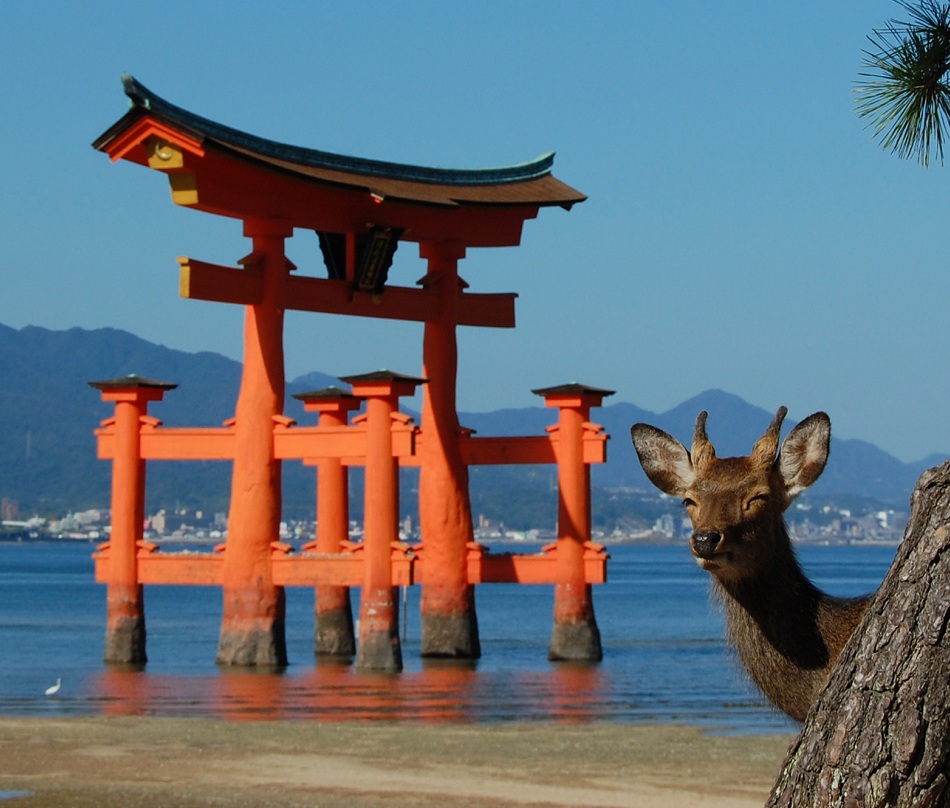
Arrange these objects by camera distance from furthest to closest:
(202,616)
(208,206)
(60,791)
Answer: (202,616)
(208,206)
(60,791)

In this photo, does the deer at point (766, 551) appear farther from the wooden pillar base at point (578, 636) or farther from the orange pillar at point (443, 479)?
the wooden pillar base at point (578, 636)

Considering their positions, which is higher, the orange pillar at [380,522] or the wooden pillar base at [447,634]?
the orange pillar at [380,522]

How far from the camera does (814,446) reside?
671 centimetres

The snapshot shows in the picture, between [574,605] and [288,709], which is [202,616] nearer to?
[574,605]

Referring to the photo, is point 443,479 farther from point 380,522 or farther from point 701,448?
point 701,448

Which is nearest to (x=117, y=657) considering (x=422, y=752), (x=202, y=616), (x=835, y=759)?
(x=422, y=752)

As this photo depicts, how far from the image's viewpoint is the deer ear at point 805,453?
668 cm

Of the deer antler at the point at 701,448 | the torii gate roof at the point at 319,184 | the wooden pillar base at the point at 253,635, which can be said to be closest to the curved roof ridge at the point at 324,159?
the torii gate roof at the point at 319,184

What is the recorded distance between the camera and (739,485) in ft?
22.1

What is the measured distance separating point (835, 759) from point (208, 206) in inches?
1034

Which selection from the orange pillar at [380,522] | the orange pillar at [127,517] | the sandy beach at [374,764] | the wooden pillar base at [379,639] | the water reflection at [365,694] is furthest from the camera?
the orange pillar at [127,517]

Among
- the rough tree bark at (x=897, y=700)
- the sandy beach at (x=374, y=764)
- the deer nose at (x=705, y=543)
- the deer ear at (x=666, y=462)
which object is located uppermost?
the deer ear at (x=666, y=462)

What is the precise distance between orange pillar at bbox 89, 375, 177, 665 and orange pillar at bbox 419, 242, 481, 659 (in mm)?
5394

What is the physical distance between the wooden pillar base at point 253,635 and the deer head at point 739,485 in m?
24.6
